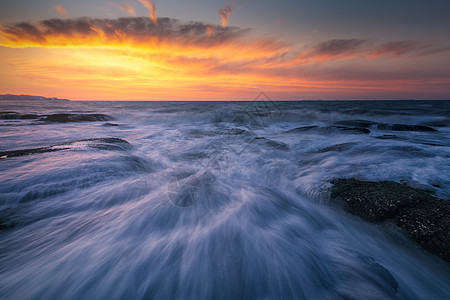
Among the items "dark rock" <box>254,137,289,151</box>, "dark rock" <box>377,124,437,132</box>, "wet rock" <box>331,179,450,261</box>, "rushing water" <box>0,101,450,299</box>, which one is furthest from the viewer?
A: "dark rock" <box>377,124,437,132</box>

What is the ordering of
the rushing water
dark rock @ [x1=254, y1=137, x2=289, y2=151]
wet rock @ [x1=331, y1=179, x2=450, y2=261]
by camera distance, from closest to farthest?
the rushing water, wet rock @ [x1=331, y1=179, x2=450, y2=261], dark rock @ [x1=254, y1=137, x2=289, y2=151]

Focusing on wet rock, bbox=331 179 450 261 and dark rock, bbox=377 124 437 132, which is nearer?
wet rock, bbox=331 179 450 261

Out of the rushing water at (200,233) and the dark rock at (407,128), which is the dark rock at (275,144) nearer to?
the rushing water at (200,233)

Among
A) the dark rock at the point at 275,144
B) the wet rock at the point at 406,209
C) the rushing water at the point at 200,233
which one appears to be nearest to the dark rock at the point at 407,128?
the rushing water at the point at 200,233

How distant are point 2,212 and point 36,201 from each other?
0.45 meters

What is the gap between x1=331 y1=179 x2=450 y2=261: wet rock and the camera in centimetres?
218

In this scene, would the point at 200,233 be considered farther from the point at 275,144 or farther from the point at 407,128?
the point at 407,128

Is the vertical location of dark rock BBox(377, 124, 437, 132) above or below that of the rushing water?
below

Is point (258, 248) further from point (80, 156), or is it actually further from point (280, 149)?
point (280, 149)

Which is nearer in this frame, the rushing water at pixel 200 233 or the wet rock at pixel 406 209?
the rushing water at pixel 200 233

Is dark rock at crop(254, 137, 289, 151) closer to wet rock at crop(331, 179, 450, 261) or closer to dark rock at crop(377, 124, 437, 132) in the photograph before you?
wet rock at crop(331, 179, 450, 261)

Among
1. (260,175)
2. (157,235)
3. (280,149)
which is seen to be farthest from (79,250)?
(280,149)

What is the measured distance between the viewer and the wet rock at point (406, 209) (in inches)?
85.9

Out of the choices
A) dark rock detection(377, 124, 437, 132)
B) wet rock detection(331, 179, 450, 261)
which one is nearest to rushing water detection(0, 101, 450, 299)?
wet rock detection(331, 179, 450, 261)
